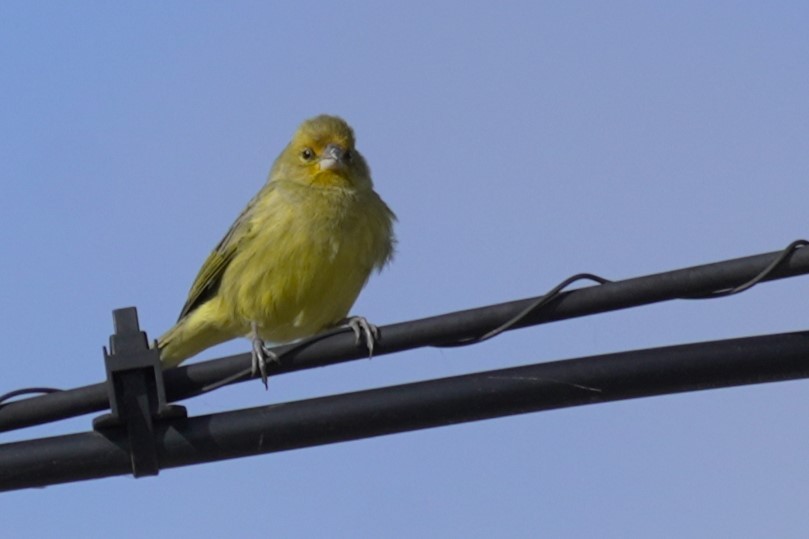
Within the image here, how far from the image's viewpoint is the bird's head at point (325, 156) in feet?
30.1

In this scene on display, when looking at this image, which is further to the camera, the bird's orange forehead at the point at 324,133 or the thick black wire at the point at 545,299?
the bird's orange forehead at the point at 324,133

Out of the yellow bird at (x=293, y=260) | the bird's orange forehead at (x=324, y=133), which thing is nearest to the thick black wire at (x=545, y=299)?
the yellow bird at (x=293, y=260)

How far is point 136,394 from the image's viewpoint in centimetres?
514

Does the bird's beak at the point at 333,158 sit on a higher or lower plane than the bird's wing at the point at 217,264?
higher

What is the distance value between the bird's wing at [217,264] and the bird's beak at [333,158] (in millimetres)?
518

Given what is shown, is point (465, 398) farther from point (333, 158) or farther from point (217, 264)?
point (333, 158)

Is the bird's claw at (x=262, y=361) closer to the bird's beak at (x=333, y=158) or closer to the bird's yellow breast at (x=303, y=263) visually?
the bird's yellow breast at (x=303, y=263)

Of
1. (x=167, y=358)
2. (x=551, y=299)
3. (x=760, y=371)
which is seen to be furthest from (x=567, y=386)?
(x=167, y=358)

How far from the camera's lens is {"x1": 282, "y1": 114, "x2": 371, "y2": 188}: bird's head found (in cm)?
919

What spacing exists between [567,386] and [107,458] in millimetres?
1592

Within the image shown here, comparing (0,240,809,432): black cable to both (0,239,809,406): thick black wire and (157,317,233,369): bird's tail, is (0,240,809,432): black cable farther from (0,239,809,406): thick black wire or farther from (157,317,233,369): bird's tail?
(157,317,233,369): bird's tail

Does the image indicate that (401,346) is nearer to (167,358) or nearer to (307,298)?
(307,298)

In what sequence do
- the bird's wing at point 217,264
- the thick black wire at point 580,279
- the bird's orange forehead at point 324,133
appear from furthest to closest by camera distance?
the bird's orange forehead at point 324,133 → the bird's wing at point 217,264 → the thick black wire at point 580,279

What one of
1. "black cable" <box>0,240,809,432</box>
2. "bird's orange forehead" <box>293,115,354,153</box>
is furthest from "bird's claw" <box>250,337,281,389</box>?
"bird's orange forehead" <box>293,115,354,153</box>
